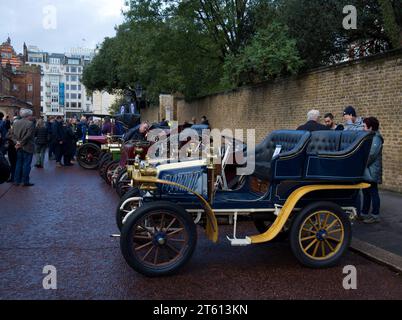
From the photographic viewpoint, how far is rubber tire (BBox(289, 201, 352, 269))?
5062 mm

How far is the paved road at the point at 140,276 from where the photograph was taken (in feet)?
14.2

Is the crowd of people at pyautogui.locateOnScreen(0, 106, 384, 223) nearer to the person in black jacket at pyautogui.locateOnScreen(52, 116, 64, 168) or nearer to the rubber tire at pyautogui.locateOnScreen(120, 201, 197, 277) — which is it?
the person in black jacket at pyautogui.locateOnScreen(52, 116, 64, 168)

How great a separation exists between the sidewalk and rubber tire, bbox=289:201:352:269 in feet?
2.67

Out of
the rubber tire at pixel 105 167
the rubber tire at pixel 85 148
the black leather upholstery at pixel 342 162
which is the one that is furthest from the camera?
the rubber tire at pixel 85 148

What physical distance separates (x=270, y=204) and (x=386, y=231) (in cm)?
234

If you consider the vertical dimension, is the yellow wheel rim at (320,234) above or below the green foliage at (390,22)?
below

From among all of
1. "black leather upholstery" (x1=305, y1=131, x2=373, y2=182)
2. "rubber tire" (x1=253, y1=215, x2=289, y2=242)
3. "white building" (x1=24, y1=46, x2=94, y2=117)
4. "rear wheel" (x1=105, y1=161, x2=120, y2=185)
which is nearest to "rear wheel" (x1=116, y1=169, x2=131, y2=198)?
"rear wheel" (x1=105, y1=161, x2=120, y2=185)

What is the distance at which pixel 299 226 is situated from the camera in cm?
510

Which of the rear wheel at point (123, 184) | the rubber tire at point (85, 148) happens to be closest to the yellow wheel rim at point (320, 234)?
the rear wheel at point (123, 184)

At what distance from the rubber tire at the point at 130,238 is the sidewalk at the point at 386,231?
2.55 metres

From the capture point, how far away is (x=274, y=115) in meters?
17.0

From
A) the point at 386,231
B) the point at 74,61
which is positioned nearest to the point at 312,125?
the point at 386,231

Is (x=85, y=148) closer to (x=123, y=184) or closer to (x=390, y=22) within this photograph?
(x=123, y=184)

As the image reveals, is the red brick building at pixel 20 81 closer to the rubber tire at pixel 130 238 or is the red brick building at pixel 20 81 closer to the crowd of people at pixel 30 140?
the crowd of people at pixel 30 140
